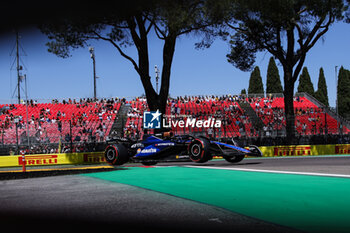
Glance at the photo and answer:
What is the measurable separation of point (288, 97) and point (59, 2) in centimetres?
2293

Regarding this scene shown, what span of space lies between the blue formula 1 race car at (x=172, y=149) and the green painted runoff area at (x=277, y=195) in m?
2.64

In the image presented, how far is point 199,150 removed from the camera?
1195 cm

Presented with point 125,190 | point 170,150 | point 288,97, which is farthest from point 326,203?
point 288,97

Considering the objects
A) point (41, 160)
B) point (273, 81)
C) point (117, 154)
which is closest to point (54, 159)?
point (41, 160)

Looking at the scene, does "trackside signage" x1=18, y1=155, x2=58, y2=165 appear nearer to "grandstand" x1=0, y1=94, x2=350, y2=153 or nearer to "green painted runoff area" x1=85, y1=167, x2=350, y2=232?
"grandstand" x1=0, y1=94, x2=350, y2=153

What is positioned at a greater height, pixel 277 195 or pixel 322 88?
pixel 322 88

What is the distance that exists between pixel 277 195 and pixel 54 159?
48.8ft

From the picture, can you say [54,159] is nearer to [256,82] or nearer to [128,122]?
[128,122]

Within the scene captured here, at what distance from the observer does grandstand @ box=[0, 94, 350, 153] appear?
20016 millimetres

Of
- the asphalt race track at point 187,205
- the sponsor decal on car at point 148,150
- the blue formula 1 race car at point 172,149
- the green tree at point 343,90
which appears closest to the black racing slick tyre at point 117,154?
the blue formula 1 race car at point 172,149

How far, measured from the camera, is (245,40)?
970 inches

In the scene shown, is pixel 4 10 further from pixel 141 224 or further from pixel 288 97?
pixel 288 97

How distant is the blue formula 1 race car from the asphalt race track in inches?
133

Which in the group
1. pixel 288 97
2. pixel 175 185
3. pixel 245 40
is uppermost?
pixel 245 40
